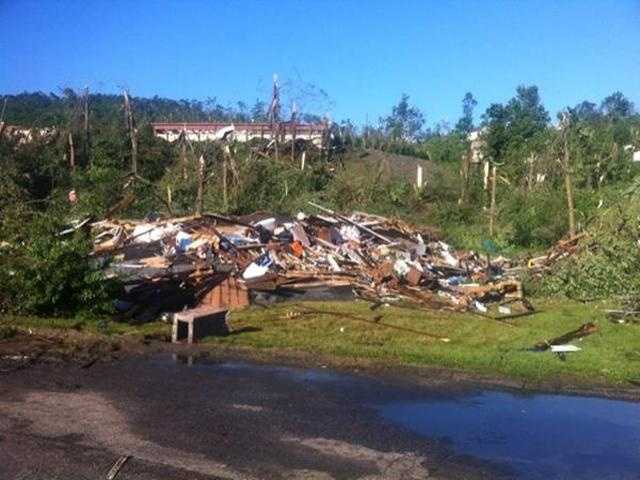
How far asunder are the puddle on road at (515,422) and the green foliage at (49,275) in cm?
324

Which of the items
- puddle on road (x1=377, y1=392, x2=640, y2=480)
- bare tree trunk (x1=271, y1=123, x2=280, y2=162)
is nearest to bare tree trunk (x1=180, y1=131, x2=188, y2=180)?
bare tree trunk (x1=271, y1=123, x2=280, y2=162)

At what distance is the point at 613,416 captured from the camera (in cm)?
824

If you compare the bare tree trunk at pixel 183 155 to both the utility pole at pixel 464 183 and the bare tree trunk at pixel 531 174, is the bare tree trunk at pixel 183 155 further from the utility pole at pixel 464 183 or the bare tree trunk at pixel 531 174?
the bare tree trunk at pixel 531 174

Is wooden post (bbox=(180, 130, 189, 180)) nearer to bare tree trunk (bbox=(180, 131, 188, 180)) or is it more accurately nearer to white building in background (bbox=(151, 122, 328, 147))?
bare tree trunk (bbox=(180, 131, 188, 180))

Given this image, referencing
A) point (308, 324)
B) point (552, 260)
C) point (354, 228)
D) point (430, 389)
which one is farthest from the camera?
point (354, 228)

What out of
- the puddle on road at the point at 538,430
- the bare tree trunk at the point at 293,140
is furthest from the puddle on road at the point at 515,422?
the bare tree trunk at the point at 293,140

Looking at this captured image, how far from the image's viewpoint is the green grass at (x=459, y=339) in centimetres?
1021

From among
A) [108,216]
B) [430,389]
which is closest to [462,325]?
[430,389]

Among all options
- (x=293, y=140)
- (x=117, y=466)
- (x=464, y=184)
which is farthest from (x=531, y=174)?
(x=117, y=466)

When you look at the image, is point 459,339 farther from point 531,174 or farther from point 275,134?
point 275,134

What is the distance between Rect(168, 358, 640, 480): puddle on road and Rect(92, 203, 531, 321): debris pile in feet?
14.3

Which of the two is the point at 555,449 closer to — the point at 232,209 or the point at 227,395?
the point at 227,395

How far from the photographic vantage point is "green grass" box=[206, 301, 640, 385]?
1021 centimetres

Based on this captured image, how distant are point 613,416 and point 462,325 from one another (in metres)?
5.00
